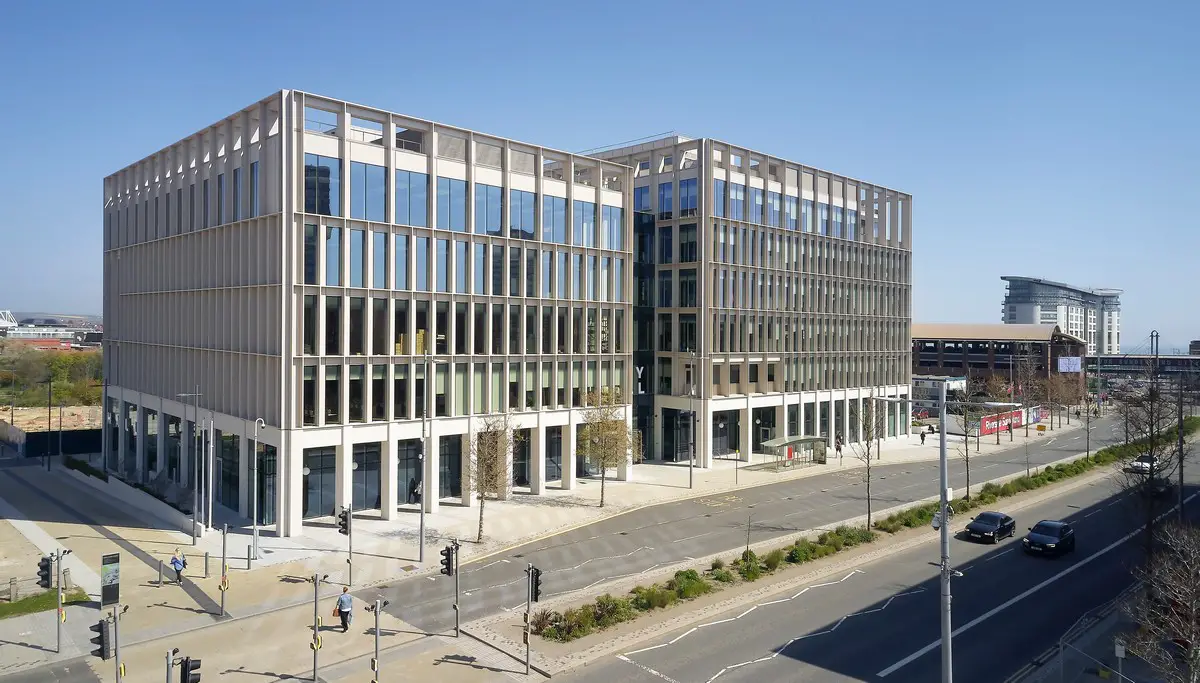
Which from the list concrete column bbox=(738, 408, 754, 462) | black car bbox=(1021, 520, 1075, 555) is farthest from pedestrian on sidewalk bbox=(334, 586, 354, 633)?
concrete column bbox=(738, 408, 754, 462)

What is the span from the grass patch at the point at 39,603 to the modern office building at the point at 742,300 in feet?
134

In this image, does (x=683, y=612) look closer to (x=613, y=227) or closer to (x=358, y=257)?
(x=358, y=257)

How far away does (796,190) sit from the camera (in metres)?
69.4

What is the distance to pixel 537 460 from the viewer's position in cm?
4878

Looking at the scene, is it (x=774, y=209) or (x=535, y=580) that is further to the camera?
(x=774, y=209)

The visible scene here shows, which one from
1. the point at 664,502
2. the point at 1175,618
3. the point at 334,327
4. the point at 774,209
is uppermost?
the point at 774,209

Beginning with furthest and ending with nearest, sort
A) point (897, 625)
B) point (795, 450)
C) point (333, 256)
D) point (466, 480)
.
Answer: point (795, 450) < point (466, 480) < point (333, 256) < point (897, 625)

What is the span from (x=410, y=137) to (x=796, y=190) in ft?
118

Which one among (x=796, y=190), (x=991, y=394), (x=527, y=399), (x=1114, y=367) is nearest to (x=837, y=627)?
(x=527, y=399)

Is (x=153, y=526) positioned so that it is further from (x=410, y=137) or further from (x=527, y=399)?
(x=410, y=137)

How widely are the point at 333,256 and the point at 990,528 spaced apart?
3555 cm

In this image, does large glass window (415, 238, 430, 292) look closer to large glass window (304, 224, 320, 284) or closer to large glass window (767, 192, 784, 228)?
large glass window (304, 224, 320, 284)

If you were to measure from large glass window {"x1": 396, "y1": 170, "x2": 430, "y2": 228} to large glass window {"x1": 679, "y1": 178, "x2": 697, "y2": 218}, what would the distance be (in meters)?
25.3

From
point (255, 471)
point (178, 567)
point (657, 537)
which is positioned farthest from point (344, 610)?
point (657, 537)
